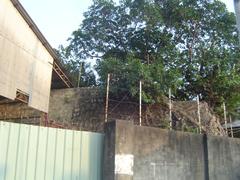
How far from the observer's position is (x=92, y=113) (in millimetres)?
14305

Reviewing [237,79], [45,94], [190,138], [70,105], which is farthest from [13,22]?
[237,79]

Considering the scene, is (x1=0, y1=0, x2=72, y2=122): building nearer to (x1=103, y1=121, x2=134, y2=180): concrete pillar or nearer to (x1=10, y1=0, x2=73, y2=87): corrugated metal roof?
(x1=10, y1=0, x2=73, y2=87): corrugated metal roof

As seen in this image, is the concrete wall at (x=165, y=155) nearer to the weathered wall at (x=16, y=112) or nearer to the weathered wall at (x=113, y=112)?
the weathered wall at (x=113, y=112)

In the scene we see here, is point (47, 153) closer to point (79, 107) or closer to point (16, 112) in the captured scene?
point (79, 107)

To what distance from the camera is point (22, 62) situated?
12.4 m

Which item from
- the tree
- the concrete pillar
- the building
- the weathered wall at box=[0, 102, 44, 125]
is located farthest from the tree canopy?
the concrete pillar

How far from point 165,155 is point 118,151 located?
135 centimetres

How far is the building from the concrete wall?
6.35m

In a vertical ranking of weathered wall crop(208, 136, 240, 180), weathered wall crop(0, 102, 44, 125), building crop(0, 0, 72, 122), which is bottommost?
weathered wall crop(208, 136, 240, 180)

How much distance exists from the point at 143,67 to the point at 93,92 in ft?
9.44

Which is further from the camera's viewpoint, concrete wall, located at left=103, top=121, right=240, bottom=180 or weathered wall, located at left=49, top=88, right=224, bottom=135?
weathered wall, located at left=49, top=88, right=224, bottom=135

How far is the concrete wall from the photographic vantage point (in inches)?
232

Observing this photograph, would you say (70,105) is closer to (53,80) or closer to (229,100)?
(53,80)

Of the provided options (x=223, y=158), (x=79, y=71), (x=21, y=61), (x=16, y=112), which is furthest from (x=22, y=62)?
(x=223, y=158)
